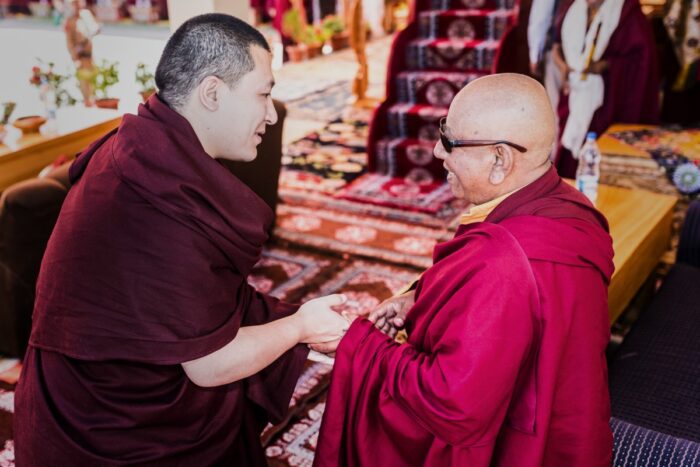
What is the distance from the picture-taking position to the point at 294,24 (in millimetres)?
10734

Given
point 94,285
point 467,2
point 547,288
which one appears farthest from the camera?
point 467,2

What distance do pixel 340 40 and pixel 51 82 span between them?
23.4ft

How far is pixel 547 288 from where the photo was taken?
157 centimetres

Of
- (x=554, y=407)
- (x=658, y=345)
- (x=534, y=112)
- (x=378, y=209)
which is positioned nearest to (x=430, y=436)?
(x=554, y=407)

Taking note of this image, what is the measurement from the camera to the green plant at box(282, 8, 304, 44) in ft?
35.2

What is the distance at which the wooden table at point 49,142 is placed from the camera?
4.12m

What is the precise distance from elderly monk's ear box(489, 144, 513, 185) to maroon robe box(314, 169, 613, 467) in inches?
2.4

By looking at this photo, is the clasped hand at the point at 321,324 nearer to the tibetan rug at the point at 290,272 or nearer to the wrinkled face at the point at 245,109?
the wrinkled face at the point at 245,109

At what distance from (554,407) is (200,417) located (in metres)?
0.86

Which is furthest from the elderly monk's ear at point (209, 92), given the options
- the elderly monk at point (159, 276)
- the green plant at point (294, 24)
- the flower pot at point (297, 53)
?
the green plant at point (294, 24)

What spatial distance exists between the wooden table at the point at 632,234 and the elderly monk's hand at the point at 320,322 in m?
1.36

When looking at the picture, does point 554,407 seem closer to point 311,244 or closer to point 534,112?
point 534,112

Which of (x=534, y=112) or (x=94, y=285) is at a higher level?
(x=534, y=112)

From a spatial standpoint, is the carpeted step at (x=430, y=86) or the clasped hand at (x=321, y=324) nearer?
the clasped hand at (x=321, y=324)
